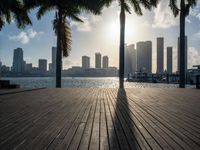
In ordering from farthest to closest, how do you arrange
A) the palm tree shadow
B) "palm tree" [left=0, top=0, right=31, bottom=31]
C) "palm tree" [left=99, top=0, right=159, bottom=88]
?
1. "palm tree" [left=99, top=0, right=159, bottom=88]
2. "palm tree" [left=0, top=0, right=31, bottom=31]
3. the palm tree shadow

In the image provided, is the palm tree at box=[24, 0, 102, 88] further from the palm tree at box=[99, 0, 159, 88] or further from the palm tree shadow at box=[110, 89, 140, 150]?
the palm tree shadow at box=[110, 89, 140, 150]

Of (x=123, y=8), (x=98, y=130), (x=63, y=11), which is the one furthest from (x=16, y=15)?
(x=98, y=130)

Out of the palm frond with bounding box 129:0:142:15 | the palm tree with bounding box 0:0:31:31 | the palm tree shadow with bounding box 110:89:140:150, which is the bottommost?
the palm tree shadow with bounding box 110:89:140:150

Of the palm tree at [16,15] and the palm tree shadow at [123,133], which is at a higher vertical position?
the palm tree at [16,15]

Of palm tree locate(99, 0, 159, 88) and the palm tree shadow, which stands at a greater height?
palm tree locate(99, 0, 159, 88)

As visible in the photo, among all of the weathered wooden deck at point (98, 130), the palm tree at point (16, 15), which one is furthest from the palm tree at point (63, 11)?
the weathered wooden deck at point (98, 130)

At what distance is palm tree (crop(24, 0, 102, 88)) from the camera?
2964 cm

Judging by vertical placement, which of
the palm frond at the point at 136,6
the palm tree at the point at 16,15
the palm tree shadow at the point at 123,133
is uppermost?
the palm frond at the point at 136,6

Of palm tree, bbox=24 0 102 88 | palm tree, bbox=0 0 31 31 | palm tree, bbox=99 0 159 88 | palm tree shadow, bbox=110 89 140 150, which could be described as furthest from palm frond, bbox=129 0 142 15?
palm tree shadow, bbox=110 89 140 150

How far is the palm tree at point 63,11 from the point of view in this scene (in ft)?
97.2

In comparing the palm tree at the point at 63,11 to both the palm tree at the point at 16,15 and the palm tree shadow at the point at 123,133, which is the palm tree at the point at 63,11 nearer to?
the palm tree at the point at 16,15

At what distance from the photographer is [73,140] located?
19.6ft

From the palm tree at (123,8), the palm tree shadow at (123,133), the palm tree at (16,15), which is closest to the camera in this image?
the palm tree shadow at (123,133)

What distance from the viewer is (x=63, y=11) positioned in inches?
1206
